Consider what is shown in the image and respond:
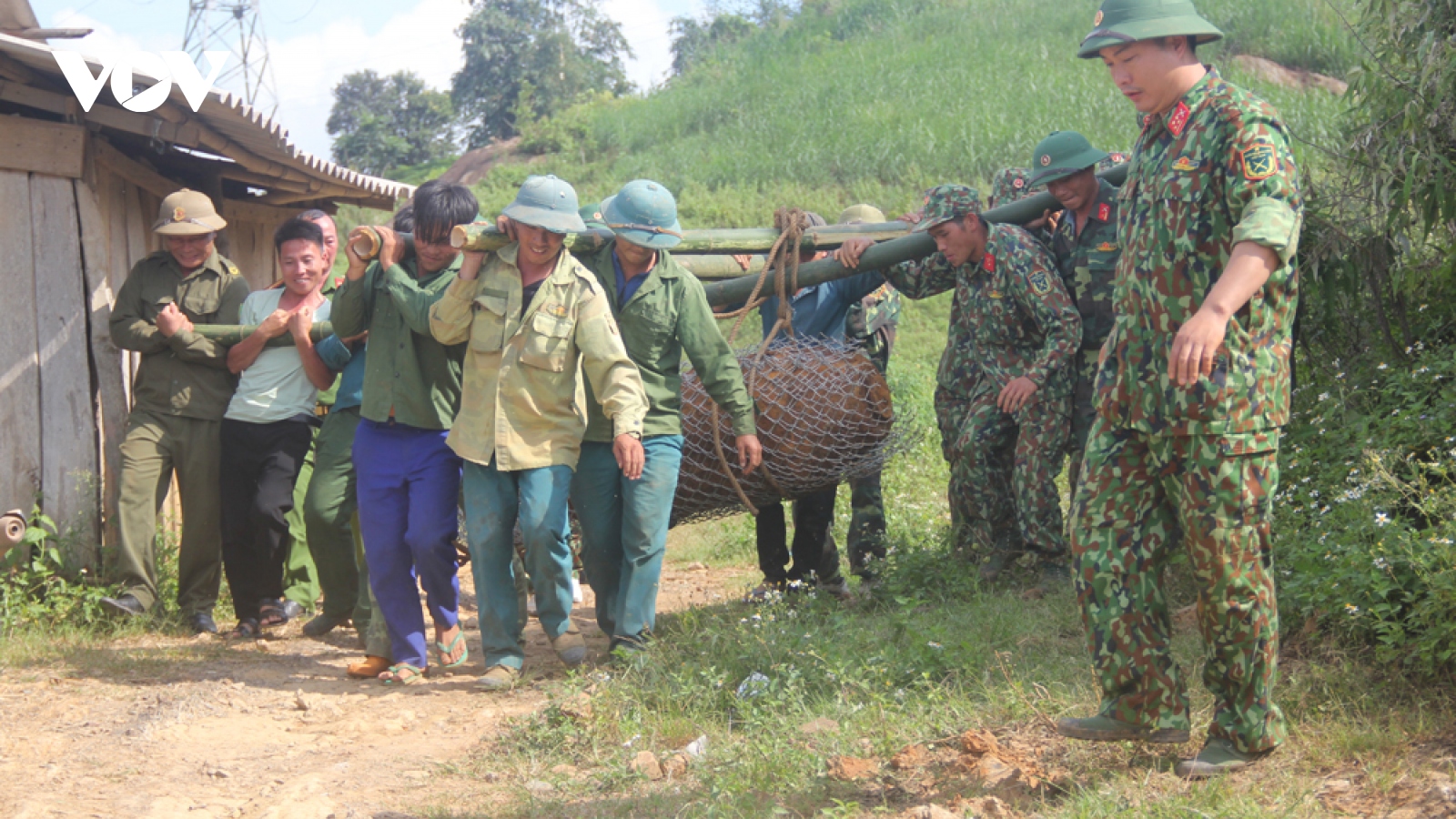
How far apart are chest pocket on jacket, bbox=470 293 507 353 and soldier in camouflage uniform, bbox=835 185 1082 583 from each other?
1544mm

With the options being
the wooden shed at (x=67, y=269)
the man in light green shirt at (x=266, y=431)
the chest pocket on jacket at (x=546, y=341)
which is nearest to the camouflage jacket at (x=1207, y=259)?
the chest pocket on jacket at (x=546, y=341)

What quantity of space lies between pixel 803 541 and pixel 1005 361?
4.27 ft

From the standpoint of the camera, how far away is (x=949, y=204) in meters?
5.11

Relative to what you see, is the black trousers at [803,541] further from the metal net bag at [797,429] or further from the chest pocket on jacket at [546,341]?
the chest pocket on jacket at [546,341]

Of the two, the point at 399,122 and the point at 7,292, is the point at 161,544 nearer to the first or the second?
the point at 7,292

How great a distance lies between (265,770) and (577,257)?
7.29 feet

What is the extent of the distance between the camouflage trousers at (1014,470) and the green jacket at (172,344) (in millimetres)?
3363

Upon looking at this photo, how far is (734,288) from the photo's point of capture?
218 inches

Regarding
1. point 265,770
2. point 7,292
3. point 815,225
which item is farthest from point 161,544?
point 815,225

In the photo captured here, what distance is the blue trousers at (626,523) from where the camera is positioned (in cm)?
469

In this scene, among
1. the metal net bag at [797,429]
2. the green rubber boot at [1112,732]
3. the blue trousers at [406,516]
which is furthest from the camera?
the metal net bag at [797,429]

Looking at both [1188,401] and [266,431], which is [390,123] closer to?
[266,431]

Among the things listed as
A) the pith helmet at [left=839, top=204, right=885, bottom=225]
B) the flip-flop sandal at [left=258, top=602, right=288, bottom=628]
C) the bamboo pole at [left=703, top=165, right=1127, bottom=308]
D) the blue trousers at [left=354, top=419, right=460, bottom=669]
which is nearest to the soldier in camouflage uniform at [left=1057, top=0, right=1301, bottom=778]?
the bamboo pole at [left=703, top=165, right=1127, bottom=308]

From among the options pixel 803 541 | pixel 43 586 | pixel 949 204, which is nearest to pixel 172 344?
pixel 43 586
